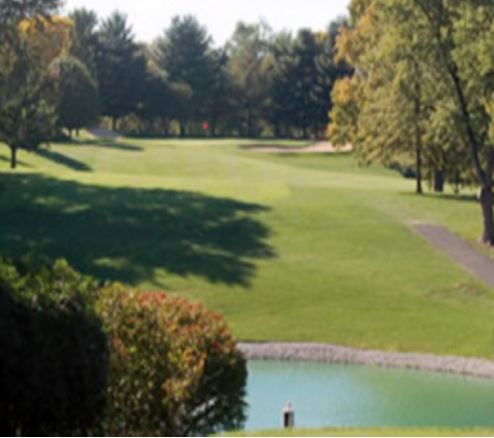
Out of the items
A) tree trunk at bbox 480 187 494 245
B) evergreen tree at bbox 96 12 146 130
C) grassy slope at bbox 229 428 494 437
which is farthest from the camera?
evergreen tree at bbox 96 12 146 130

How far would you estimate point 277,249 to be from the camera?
4112cm

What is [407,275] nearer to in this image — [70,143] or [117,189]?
[117,189]

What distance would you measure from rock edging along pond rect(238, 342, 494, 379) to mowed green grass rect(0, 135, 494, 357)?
2.43 ft

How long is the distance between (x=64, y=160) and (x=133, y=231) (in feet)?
96.7

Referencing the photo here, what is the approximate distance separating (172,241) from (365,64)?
63.0 ft

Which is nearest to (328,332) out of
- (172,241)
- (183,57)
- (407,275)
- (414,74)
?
(407,275)

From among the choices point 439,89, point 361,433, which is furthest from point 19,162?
point 361,433

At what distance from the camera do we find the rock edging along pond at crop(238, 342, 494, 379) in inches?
1140

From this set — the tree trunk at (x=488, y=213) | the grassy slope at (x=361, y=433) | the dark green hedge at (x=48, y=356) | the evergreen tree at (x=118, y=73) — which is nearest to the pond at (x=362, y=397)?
the grassy slope at (x=361, y=433)

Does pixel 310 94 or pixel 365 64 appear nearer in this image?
pixel 365 64

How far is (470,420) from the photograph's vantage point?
2339 cm

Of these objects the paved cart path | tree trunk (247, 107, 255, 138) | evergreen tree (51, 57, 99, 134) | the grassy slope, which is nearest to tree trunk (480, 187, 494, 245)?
the paved cart path

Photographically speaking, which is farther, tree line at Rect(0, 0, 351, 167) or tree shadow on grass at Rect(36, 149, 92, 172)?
tree line at Rect(0, 0, 351, 167)

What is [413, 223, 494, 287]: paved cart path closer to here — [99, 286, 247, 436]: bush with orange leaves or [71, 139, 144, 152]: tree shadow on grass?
[99, 286, 247, 436]: bush with orange leaves
